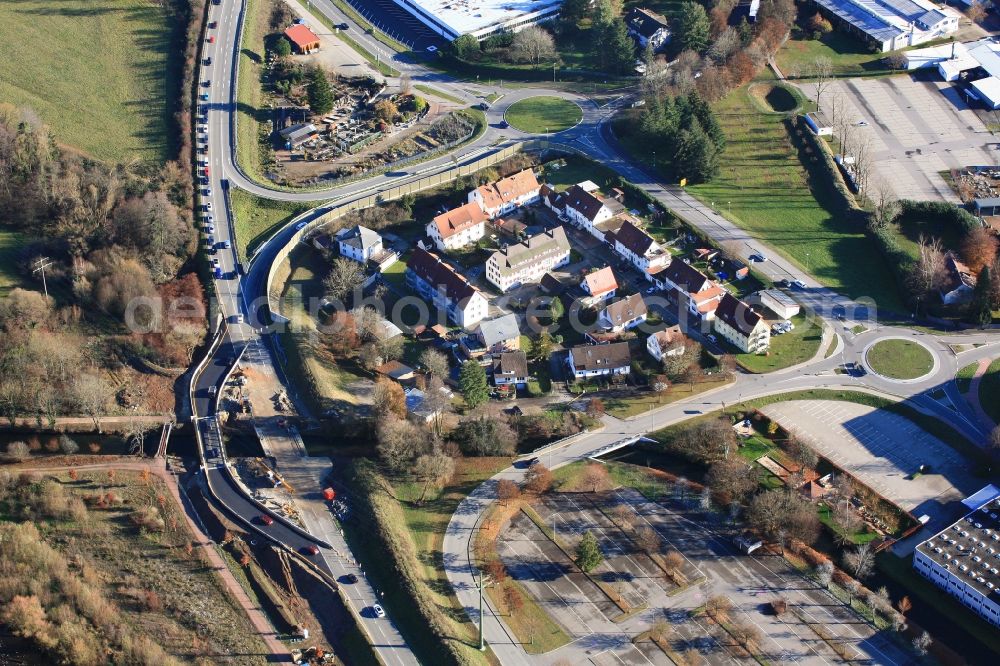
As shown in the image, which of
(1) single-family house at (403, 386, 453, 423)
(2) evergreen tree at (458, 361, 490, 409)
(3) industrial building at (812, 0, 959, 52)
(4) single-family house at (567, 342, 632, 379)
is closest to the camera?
(1) single-family house at (403, 386, 453, 423)

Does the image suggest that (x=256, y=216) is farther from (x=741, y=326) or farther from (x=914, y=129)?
(x=914, y=129)

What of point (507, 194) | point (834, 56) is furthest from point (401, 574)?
point (834, 56)

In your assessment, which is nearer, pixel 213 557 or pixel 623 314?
pixel 213 557

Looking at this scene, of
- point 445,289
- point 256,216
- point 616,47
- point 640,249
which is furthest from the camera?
point 616,47

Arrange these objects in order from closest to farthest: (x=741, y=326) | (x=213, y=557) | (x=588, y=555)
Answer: (x=588, y=555)
(x=213, y=557)
(x=741, y=326)

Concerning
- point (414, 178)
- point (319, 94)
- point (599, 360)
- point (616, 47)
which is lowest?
point (599, 360)

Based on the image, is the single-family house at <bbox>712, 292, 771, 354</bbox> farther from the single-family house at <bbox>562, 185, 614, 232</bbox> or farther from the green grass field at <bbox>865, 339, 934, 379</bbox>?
the single-family house at <bbox>562, 185, 614, 232</bbox>

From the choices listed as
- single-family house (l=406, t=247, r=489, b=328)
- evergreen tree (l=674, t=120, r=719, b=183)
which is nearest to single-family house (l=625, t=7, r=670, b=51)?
evergreen tree (l=674, t=120, r=719, b=183)
